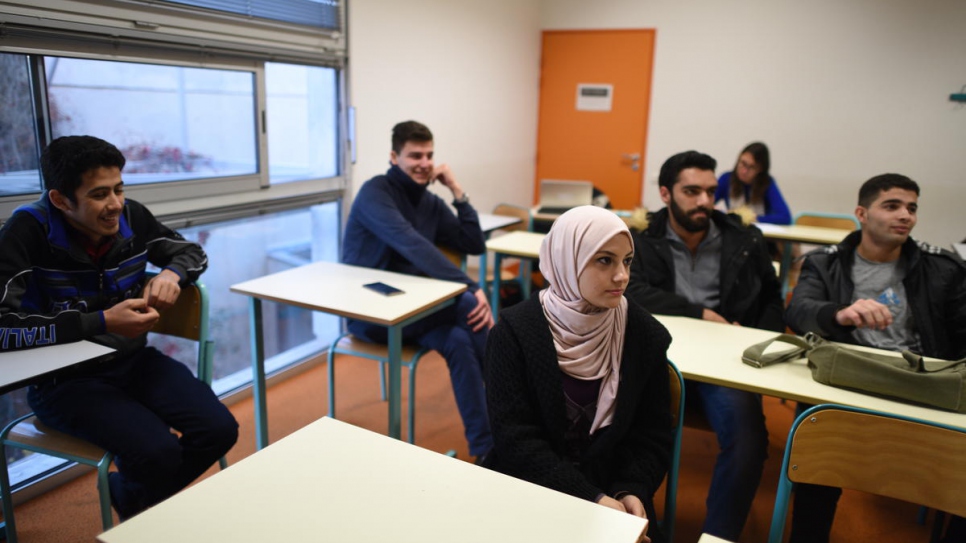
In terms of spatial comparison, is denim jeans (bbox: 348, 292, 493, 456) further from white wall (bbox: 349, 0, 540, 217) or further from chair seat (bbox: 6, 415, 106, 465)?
white wall (bbox: 349, 0, 540, 217)

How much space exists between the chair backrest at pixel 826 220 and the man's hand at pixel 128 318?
3.94 meters

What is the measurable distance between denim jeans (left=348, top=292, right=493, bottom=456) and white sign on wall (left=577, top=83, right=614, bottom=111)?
3.86 metres

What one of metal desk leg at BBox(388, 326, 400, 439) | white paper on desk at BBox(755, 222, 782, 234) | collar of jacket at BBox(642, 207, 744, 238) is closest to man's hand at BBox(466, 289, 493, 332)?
metal desk leg at BBox(388, 326, 400, 439)

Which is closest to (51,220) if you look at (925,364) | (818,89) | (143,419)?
(143,419)

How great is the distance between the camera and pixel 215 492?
115 cm

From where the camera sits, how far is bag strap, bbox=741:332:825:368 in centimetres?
185

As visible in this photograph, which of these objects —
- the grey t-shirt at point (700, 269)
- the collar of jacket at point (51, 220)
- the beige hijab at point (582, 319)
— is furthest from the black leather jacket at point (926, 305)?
the collar of jacket at point (51, 220)

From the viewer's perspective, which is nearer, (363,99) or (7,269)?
(7,269)

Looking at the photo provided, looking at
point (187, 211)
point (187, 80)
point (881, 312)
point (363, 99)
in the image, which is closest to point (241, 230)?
point (187, 211)

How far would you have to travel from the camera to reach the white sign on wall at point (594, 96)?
5902 millimetres

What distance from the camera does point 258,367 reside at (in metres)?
2.47

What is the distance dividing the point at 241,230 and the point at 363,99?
102 centimetres

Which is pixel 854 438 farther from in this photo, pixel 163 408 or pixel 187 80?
pixel 187 80

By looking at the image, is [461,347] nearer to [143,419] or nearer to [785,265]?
[143,419]
